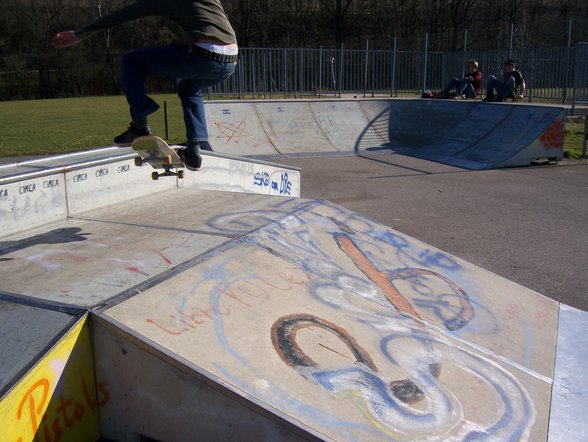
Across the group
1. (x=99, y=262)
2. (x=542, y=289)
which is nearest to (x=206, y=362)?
(x=99, y=262)

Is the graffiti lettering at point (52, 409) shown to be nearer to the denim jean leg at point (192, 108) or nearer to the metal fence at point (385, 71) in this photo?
the denim jean leg at point (192, 108)

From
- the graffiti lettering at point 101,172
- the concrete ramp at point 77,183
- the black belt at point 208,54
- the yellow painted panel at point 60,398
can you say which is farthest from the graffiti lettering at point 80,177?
the yellow painted panel at point 60,398

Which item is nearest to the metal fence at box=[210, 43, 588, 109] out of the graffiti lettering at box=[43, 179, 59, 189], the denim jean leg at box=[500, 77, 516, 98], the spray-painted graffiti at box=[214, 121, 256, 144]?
the denim jean leg at box=[500, 77, 516, 98]

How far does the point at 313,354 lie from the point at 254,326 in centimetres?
34

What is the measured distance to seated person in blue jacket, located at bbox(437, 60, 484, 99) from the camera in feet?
53.8

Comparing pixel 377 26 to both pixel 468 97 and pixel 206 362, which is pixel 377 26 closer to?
pixel 468 97

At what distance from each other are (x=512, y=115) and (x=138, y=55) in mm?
11467

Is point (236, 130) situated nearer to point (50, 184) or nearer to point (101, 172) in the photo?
point (101, 172)

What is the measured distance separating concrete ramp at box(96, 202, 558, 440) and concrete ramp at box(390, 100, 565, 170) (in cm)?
889

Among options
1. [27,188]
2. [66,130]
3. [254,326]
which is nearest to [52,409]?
[254,326]

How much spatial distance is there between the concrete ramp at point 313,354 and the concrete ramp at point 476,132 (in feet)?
29.2

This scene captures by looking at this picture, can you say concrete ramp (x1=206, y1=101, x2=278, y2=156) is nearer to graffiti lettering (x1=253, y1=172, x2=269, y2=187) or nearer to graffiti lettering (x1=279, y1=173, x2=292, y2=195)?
graffiti lettering (x1=279, y1=173, x2=292, y2=195)

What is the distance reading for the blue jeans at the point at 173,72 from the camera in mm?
3844

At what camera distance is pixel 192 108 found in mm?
4297
